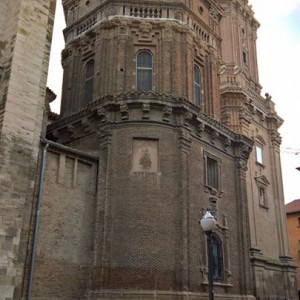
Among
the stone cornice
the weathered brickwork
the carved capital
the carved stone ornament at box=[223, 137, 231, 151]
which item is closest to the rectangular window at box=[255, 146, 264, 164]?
the carved stone ornament at box=[223, 137, 231, 151]

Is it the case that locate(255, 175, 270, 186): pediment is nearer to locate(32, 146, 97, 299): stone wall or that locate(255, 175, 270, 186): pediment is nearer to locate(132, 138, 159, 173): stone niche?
locate(132, 138, 159, 173): stone niche

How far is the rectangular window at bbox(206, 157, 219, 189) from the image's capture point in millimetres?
25672

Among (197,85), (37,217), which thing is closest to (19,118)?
(37,217)

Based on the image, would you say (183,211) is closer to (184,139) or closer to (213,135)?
(184,139)

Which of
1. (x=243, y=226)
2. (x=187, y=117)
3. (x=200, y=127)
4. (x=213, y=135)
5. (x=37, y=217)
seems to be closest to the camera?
(x=37, y=217)

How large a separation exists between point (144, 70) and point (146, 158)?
551 centimetres

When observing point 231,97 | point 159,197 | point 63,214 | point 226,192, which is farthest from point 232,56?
point 63,214

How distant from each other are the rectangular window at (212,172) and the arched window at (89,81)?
7.45 m

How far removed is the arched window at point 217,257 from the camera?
78.6 feet

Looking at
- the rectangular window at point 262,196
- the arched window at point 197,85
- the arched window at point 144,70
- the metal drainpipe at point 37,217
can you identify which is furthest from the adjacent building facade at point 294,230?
the metal drainpipe at point 37,217

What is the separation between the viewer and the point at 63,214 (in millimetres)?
20828

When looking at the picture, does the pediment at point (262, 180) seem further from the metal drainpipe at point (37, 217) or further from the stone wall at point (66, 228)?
the metal drainpipe at point (37, 217)

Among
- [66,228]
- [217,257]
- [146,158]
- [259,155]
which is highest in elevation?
[259,155]

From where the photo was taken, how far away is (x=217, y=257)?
2447cm
